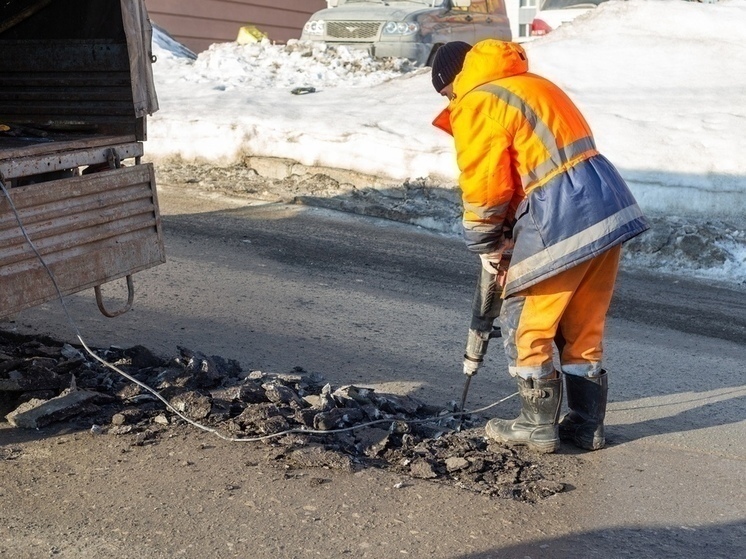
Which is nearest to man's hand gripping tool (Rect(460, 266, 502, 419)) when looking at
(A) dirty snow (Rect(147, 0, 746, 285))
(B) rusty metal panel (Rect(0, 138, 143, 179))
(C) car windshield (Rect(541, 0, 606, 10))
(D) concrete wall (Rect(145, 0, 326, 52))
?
(B) rusty metal panel (Rect(0, 138, 143, 179))

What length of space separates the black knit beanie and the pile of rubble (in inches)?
62.2

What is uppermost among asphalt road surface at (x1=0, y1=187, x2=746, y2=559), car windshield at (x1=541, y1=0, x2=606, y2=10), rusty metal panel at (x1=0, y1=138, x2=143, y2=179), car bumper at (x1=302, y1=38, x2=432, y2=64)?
car windshield at (x1=541, y1=0, x2=606, y2=10)

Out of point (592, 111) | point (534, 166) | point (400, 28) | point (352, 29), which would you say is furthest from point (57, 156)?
point (352, 29)

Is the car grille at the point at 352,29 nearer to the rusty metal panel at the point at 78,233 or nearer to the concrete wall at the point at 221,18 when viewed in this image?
the concrete wall at the point at 221,18

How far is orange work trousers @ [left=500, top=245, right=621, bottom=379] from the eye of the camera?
13.2 ft

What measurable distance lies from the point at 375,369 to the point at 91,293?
90.4 inches

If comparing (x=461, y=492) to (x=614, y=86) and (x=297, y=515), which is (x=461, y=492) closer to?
(x=297, y=515)

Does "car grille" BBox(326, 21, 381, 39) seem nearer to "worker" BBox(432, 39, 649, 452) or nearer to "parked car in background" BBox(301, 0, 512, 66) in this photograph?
"parked car in background" BBox(301, 0, 512, 66)

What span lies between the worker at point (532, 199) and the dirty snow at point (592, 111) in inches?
175

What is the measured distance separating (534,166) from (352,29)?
12022 mm

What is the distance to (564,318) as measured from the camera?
13.9 ft

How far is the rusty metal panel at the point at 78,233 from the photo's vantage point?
12.8 feet

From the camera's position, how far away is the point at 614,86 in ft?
38.8

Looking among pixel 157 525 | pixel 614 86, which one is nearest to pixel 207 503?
pixel 157 525
